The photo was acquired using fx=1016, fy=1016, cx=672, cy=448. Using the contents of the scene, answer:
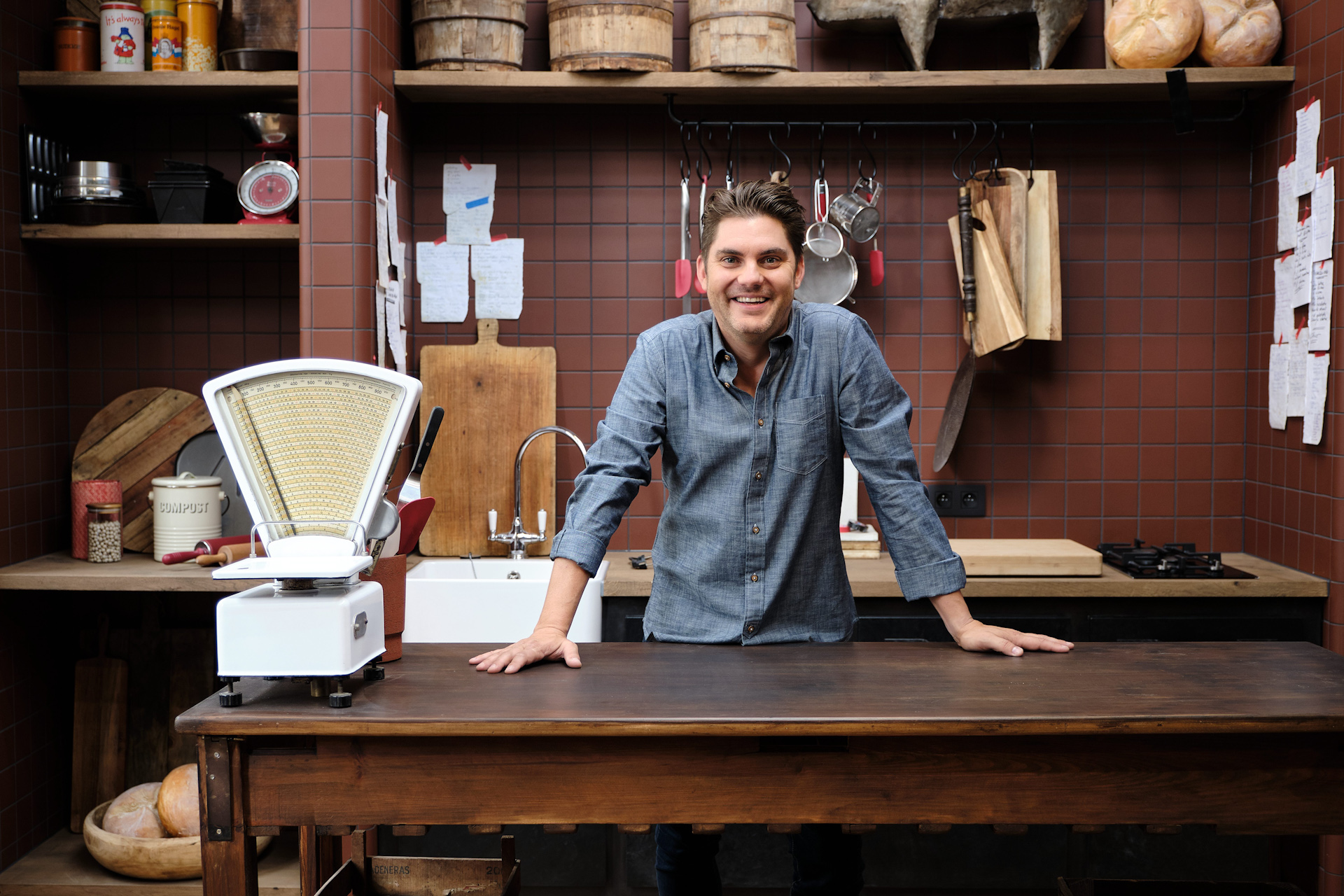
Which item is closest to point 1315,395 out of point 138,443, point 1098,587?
point 1098,587

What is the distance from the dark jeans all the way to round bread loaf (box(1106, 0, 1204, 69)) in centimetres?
225

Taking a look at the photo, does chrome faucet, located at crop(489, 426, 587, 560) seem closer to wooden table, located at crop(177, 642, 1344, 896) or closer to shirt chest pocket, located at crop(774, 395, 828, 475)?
shirt chest pocket, located at crop(774, 395, 828, 475)

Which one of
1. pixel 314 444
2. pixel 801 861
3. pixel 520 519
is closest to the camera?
pixel 314 444

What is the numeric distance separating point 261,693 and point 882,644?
1.02 m

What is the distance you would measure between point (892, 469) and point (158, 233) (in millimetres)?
2072

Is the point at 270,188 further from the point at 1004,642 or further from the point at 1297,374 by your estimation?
the point at 1297,374

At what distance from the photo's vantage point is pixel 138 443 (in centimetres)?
296

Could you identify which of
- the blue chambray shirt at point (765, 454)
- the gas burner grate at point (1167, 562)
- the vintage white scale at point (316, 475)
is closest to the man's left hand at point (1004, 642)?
the blue chambray shirt at point (765, 454)

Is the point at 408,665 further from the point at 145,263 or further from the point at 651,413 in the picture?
the point at 145,263

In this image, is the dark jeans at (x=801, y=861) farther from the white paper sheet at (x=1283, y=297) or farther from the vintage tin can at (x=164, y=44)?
the vintage tin can at (x=164, y=44)

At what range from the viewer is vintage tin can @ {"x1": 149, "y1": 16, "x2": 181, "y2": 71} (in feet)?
9.00

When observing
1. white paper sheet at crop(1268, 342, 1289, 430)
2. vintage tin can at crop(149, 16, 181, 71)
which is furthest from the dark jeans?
vintage tin can at crop(149, 16, 181, 71)

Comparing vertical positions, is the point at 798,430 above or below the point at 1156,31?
below

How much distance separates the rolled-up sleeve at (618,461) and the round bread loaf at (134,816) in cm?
162
